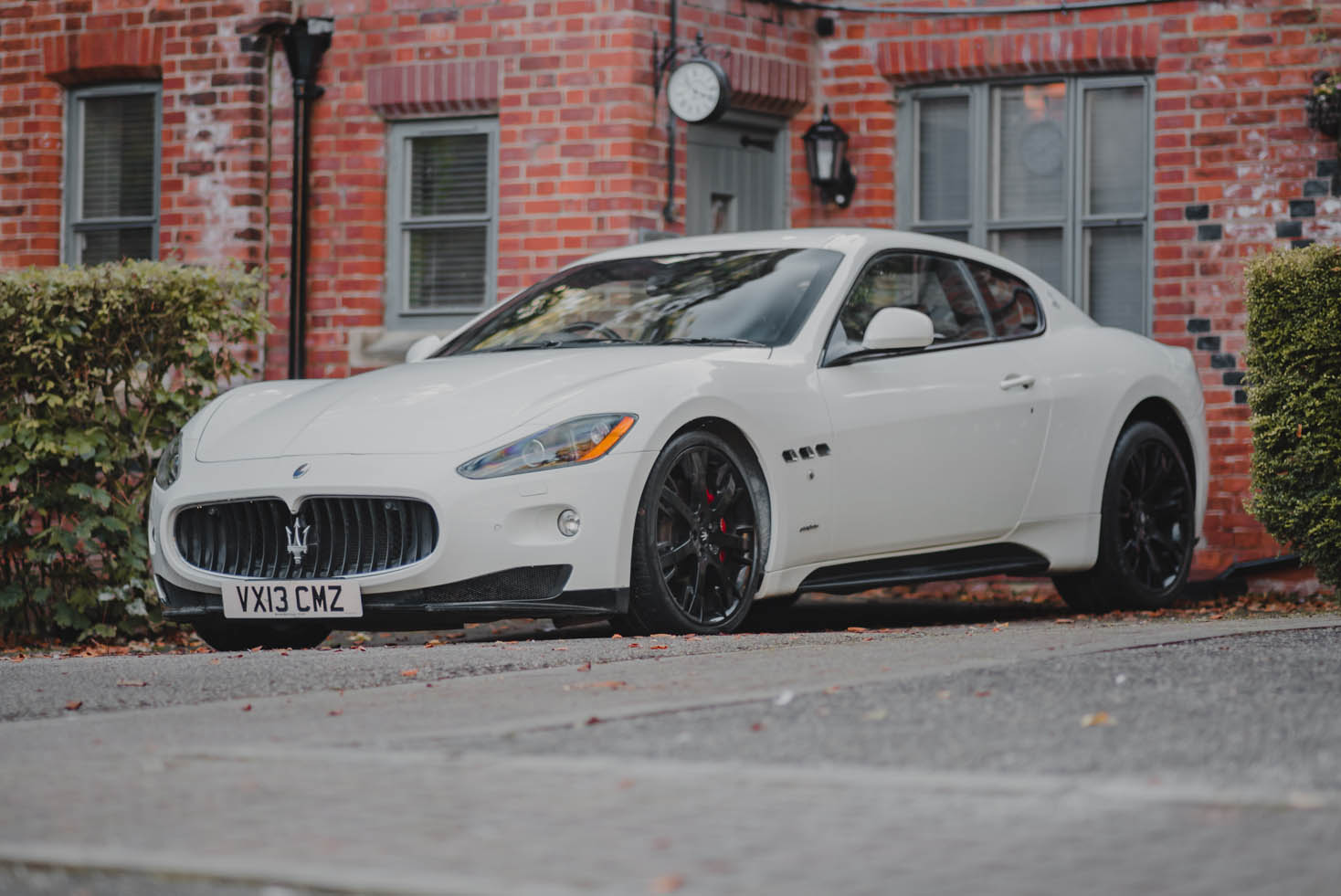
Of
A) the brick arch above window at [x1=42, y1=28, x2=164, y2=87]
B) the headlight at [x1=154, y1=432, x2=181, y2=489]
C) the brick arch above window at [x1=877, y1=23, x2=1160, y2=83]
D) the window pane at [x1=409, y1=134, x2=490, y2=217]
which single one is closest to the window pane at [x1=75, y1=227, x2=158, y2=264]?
the brick arch above window at [x1=42, y1=28, x2=164, y2=87]

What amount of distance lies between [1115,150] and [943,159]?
1.04 m

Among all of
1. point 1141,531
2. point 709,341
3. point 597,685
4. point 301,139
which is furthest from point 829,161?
point 597,685

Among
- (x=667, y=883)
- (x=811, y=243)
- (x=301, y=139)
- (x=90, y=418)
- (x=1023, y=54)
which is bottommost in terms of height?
(x=667, y=883)

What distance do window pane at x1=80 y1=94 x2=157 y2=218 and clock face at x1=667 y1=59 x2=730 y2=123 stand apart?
3.54 metres

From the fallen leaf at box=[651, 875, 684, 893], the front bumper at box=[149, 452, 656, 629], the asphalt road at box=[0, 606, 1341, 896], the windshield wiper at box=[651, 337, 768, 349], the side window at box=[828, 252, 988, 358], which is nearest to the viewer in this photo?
the fallen leaf at box=[651, 875, 684, 893]

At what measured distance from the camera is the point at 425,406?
7.04m

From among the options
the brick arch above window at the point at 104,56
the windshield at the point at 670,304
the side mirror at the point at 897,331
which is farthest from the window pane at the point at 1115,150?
the brick arch above window at the point at 104,56

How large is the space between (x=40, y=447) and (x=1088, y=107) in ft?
20.6

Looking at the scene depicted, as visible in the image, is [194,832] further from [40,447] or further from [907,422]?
[40,447]

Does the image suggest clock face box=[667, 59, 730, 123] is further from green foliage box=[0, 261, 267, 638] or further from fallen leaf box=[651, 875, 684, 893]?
fallen leaf box=[651, 875, 684, 893]

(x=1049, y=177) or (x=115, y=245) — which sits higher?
(x=1049, y=177)

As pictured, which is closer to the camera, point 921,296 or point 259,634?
point 259,634

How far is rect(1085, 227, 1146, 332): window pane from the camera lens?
12.1 meters

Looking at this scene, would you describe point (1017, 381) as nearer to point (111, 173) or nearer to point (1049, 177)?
point (1049, 177)
